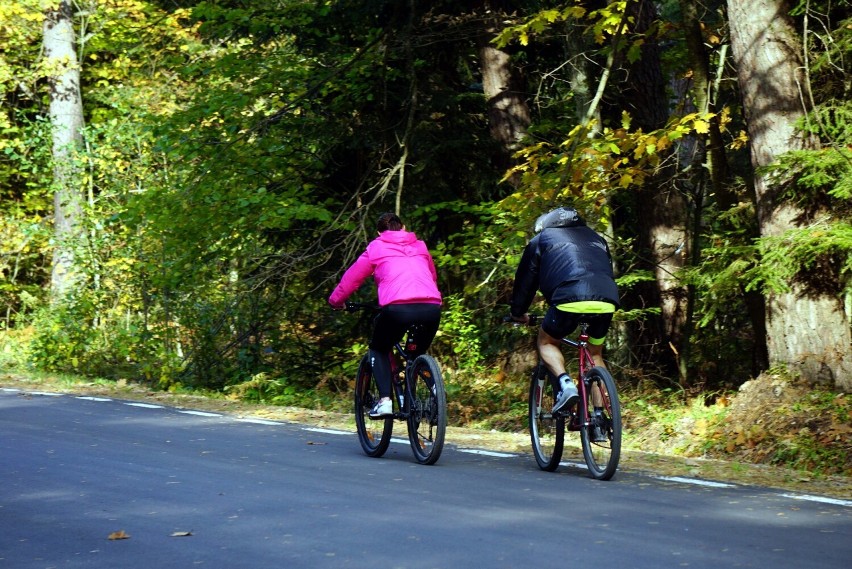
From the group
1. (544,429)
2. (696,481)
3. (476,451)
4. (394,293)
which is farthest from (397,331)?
(696,481)

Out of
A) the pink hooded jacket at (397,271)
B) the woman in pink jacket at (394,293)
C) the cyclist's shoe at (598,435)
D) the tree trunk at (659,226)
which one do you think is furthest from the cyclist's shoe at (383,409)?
the tree trunk at (659,226)

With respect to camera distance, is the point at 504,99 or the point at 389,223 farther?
the point at 504,99

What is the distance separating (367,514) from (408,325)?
10.3ft

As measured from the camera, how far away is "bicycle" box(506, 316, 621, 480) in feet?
30.2

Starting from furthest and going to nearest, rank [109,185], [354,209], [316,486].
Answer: [109,185] → [354,209] → [316,486]

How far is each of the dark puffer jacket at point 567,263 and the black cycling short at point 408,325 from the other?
1060mm

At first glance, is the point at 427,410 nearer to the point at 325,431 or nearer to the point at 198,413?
the point at 325,431

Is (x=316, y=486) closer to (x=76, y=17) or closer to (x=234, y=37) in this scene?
(x=234, y=37)

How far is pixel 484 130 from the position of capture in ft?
64.5

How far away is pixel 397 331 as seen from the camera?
1084 cm

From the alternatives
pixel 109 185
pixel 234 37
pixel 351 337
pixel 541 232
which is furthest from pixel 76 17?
pixel 541 232

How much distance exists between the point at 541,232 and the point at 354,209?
9.74 m

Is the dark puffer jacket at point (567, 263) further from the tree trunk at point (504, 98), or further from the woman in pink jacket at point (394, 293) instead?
the tree trunk at point (504, 98)

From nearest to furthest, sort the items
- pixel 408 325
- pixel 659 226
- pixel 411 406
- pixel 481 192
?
pixel 411 406
pixel 408 325
pixel 659 226
pixel 481 192
